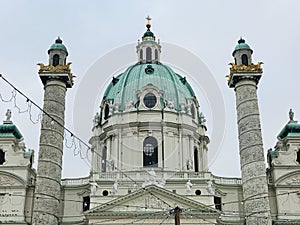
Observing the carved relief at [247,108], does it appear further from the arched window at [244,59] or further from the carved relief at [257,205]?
the carved relief at [257,205]

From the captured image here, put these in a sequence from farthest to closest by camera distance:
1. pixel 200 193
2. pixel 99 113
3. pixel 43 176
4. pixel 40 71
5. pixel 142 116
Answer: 1. pixel 99 113
2. pixel 142 116
3. pixel 200 193
4. pixel 40 71
5. pixel 43 176

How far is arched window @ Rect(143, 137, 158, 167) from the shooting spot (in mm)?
49062

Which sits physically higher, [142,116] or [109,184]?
[142,116]

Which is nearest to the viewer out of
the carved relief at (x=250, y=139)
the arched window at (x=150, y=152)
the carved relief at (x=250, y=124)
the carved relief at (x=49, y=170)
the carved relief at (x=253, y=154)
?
the carved relief at (x=49, y=170)

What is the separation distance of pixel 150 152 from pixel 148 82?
26.2 feet

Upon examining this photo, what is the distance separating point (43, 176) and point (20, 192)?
6307mm

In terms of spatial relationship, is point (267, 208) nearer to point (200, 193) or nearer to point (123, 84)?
point (200, 193)

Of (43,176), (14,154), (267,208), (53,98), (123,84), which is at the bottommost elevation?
(267,208)

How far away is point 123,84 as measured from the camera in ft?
179

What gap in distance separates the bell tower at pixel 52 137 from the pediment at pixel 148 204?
397 cm

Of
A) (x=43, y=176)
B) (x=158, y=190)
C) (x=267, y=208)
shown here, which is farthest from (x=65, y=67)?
(x=267, y=208)

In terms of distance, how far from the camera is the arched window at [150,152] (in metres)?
49.1

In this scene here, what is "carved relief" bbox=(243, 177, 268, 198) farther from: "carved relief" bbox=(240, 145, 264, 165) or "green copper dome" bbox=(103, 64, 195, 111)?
"green copper dome" bbox=(103, 64, 195, 111)

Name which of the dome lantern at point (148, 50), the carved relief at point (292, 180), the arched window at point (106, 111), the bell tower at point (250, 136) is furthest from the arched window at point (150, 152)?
the carved relief at point (292, 180)
